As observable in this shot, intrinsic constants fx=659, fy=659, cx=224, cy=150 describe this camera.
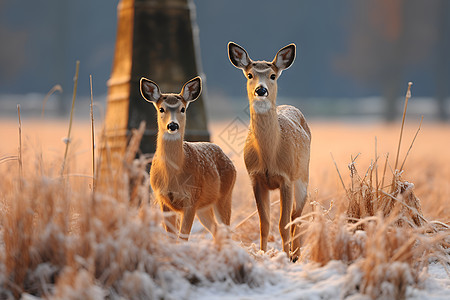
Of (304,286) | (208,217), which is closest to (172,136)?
(208,217)

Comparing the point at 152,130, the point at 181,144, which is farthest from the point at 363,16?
the point at 181,144

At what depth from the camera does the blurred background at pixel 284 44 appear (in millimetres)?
27594

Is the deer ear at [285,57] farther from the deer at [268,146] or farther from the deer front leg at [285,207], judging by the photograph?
the deer front leg at [285,207]

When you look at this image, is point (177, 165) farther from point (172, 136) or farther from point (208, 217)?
point (208, 217)

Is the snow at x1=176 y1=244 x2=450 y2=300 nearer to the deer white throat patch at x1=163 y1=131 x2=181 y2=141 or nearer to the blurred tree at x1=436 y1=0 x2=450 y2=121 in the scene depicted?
the deer white throat patch at x1=163 y1=131 x2=181 y2=141

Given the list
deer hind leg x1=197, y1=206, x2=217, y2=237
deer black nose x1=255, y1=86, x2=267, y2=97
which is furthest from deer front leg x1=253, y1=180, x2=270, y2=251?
deer black nose x1=255, y1=86, x2=267, y2=97

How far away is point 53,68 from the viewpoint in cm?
3044

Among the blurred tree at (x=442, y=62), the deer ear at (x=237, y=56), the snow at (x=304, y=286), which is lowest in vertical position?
the snow at (x=304, y=286)

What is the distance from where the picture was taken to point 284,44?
3278 centimetres

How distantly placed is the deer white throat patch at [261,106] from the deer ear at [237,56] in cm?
27

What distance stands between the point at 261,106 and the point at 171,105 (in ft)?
1.99

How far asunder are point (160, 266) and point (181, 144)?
1.13 meters

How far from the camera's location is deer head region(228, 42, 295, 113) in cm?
431

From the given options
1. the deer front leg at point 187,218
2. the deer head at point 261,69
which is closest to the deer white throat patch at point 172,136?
the deer front leg at point 187,218
